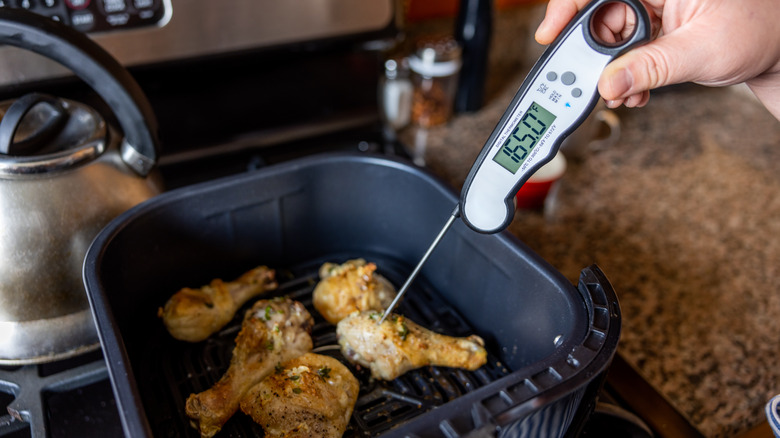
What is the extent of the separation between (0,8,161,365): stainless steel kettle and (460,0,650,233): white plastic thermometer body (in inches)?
16.0

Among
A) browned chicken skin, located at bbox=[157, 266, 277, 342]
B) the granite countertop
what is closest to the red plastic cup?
the granite countertop

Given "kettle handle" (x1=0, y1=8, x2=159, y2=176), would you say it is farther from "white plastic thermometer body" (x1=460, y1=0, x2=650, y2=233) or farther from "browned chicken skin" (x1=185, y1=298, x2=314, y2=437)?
"white plastic thermometer body" (x1=460, y1=0, x2=650, y2=233)

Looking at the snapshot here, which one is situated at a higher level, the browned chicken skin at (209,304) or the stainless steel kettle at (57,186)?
the stainless steel kettle at (57,186)

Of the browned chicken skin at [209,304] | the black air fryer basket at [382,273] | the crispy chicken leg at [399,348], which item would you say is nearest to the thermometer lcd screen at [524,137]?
the black air fryer basket at [382,273]

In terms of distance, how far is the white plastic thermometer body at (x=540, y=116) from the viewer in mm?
512

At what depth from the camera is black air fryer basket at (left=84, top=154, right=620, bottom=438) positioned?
51cm

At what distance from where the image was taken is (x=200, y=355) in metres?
0.73

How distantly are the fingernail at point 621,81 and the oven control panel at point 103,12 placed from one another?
2.15 ft

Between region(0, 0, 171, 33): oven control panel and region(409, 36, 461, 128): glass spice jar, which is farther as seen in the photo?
region(409, 36, 461, 128): glass spice jar

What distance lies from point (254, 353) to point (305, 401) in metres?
0.11

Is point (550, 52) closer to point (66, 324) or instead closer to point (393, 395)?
point (393, 395)

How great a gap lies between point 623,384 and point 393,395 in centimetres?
29

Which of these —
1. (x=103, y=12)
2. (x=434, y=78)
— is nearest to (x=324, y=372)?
(x=103, y=12)

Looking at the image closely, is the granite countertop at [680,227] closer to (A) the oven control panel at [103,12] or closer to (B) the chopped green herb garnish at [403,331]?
(B) the chopped green herb garnish at [403,331]
